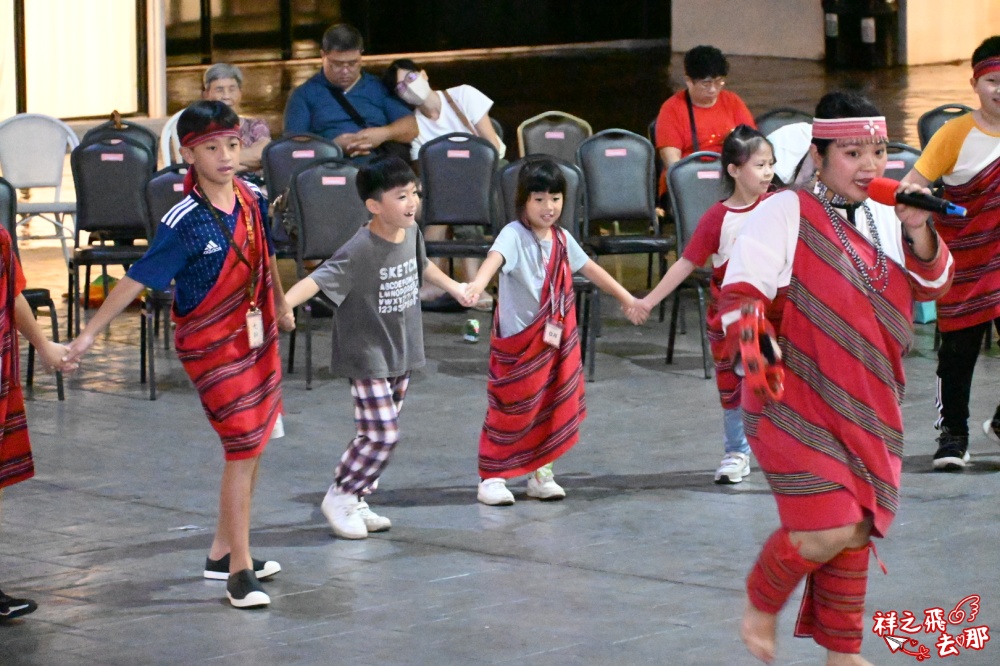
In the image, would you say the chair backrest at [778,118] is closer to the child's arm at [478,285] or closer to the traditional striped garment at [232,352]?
the child's arm at [478,285]

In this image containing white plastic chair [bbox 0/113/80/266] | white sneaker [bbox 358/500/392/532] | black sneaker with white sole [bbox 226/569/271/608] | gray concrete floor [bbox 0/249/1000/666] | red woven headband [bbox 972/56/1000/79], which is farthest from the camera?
white plastic chair [bbox 0/113/80/266]

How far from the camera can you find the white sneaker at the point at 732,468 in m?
6.37

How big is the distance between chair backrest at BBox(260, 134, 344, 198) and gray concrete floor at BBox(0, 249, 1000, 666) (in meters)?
1.56

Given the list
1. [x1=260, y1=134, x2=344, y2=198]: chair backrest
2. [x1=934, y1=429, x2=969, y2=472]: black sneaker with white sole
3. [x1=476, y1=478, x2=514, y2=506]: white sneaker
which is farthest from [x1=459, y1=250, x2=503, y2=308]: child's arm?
[x1=260, y1=134, x2=344, y2=198]: chair backrest

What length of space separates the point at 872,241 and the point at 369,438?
2.33 m

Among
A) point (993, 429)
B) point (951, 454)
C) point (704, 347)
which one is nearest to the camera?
point (951, 454)

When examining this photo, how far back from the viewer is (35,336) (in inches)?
197

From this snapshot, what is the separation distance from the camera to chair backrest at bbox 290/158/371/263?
8398 millimetres

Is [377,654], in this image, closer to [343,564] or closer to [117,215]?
[343,564]

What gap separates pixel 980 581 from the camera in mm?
5070

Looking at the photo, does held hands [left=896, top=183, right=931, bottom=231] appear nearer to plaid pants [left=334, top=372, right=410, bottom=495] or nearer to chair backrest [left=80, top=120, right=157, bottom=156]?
plaid pants [left=334, top=372, right=410, bottom=495]

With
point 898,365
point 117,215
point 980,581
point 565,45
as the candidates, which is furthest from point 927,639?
point 565,45

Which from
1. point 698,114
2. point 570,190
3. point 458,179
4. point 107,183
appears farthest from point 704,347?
point 107,183

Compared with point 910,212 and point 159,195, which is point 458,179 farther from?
point 910,212
